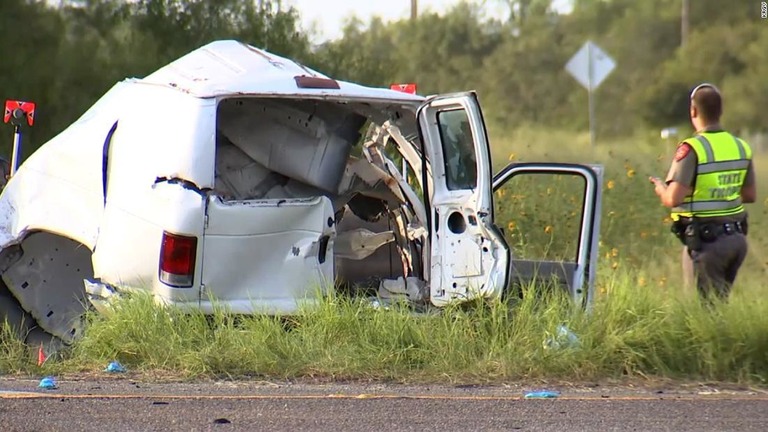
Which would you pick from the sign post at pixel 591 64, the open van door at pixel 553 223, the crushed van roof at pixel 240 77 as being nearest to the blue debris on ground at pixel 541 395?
the open van door at pixel 553 223

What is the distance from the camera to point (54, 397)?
18.7ft

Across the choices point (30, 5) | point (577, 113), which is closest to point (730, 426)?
point (30, 5)

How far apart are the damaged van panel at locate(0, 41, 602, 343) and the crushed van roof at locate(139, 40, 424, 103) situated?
0.02m

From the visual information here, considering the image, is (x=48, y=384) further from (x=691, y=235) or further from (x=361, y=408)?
(x=691, y=235)

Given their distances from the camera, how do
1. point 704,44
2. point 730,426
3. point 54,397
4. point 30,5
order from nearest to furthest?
point 730,426 < point 54,397 < point 30,5 < point 704,44

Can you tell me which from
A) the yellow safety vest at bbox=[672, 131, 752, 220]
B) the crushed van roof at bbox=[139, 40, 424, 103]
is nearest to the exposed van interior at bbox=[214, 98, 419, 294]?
the crushed van roof at bbox=[139, 40, 424, 103]

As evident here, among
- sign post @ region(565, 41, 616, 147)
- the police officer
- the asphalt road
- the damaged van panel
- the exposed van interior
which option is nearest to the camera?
the asphalt road

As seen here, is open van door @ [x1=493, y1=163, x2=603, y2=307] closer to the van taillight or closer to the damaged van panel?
the damaged van panel

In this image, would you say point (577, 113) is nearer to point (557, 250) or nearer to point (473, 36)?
point (473, 36)

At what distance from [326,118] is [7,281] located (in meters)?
2.36

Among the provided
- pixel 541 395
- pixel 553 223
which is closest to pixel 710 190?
pixel 541 395

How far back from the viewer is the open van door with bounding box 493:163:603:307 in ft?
22.8

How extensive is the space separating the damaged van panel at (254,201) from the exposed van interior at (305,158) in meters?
0.01

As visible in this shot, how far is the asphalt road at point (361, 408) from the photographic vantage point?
17.2 ft
